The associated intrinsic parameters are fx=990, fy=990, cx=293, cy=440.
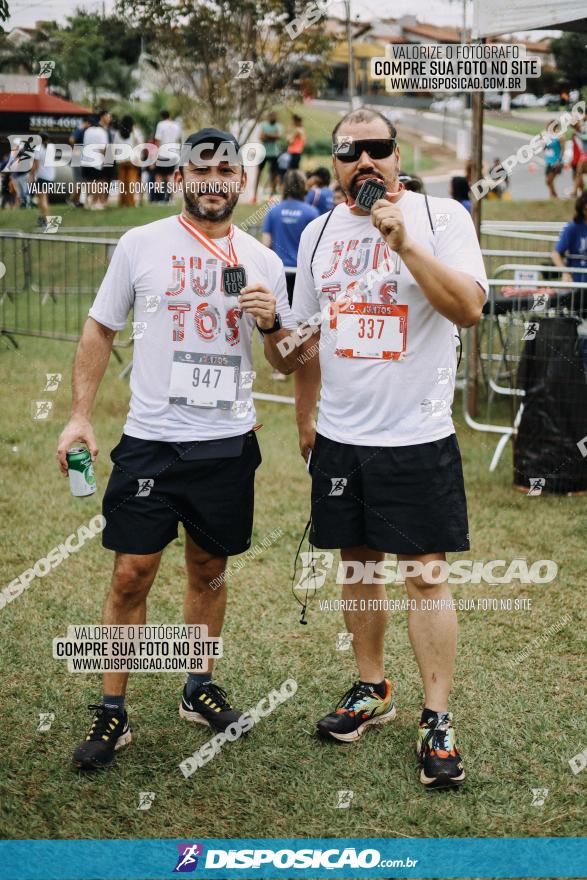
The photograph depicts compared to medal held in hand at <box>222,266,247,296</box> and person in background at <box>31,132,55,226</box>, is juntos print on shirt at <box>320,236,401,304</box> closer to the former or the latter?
medal held in hand at <box>222,266,247,296</box>

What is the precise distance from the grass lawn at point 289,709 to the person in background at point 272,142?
11723 mm

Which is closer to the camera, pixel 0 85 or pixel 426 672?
pixel 426 672

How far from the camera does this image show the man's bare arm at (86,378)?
11.5 feet

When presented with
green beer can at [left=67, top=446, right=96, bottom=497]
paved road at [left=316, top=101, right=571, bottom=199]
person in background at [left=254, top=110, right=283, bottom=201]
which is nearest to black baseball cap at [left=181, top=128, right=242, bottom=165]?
green beer can at [left=67, top=446, right=96, bottom=497]

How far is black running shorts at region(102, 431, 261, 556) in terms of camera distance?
3.50 metres

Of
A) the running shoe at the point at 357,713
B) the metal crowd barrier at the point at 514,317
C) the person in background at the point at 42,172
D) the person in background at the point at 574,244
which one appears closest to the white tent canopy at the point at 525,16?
the metal crowd barrier at the point at 514,317

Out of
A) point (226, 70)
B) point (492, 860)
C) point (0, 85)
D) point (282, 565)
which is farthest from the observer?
point (226, 70)

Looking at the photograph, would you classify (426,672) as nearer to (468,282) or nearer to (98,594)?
(468,282)

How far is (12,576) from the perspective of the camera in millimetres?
5250

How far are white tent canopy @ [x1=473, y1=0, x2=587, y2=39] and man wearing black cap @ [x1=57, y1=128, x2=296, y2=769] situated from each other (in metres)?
3.16

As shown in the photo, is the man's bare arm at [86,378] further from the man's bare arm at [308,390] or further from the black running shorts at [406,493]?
the black running shorts at [406,493]

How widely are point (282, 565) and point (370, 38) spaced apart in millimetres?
12786

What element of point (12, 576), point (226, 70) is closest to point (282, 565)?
point (12, 576)

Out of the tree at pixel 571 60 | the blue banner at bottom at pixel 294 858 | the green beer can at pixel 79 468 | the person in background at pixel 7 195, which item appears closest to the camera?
the blue banner at bottom at pixel 294 858
